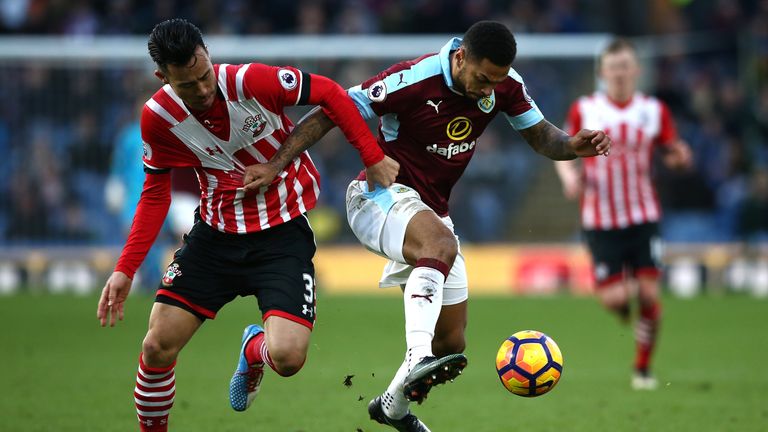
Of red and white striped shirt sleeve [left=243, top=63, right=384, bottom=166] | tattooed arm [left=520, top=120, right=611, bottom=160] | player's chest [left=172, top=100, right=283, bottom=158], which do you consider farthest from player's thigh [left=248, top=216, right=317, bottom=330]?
tattooed arm [left=520, top=120, right=611, bottom=160]

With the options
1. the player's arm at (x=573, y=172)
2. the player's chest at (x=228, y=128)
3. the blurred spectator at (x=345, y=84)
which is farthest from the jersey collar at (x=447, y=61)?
the blurred spectator at (x=345, y=84)

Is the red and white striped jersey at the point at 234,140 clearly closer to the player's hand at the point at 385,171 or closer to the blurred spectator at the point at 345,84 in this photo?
the player's hand at the point at 385,171

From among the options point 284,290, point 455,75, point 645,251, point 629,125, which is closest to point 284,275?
point 284,290

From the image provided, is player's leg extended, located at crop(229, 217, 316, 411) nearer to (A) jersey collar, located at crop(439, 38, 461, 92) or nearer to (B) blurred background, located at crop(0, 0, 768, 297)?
(A) jersey collar, located at crop(439, 38, 461, 92)

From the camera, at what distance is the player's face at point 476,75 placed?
6234mm

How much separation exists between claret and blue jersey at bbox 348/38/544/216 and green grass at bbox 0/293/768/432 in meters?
1.36

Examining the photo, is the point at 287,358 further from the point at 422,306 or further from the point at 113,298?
the point at 113,298

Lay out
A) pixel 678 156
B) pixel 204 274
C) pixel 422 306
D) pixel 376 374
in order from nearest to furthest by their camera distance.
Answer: pixel 422 306, pixel 204 274, pixel 678 156, pixel 376 374

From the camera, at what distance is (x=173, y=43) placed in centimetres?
588

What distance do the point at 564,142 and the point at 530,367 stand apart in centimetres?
131

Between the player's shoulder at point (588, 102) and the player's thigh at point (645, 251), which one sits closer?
the player's thigh at point (645, 251)

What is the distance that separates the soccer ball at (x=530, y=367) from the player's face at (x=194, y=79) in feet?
6.96

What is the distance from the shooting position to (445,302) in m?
6.86

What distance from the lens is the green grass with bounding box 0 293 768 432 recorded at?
775cm
